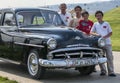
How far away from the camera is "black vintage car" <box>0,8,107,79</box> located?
10.5 meters

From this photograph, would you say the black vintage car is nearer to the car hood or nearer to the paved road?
the car hood

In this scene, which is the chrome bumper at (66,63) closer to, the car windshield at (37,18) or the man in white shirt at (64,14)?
the car windshield at (37,18)

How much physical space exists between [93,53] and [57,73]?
5.24 feet

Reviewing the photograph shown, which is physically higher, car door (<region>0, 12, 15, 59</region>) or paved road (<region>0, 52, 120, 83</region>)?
car door (<region>0, 12, 15, 59</region>)

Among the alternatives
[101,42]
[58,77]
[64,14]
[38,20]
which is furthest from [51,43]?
[64,14]

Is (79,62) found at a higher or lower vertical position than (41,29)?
lower

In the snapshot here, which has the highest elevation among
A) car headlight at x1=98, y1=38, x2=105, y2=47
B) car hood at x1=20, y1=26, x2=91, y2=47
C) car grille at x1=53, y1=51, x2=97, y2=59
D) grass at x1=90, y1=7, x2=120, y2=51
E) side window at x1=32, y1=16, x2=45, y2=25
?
side window at x1=32, y1=16, x2=45, y2=25

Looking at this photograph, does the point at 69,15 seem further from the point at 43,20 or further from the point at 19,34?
the point at 19,34

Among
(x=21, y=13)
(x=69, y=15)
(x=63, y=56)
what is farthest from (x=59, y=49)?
(x=69, y=15)

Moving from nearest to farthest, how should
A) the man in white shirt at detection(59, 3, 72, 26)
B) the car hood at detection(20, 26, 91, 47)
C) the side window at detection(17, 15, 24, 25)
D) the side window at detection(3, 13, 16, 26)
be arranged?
the car hood at detection(20, 26, 91, 47) < the side window at detection(17, 15, 24, 25) < the side window at detection(3, 13, 16, 26) < the man in white shirt at detection(59, 3, 72, 26)

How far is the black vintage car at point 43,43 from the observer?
34.5 feet

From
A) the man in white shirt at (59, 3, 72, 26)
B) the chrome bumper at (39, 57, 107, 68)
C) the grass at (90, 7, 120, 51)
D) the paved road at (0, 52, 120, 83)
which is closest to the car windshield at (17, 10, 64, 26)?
the man in white shirt at (59, 3, 72, 26)

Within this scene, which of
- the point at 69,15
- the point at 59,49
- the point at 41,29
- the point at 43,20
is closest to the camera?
the point at 59,49

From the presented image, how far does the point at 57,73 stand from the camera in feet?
40.1
